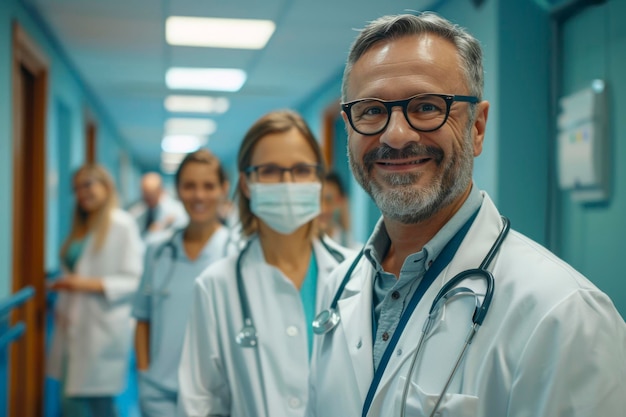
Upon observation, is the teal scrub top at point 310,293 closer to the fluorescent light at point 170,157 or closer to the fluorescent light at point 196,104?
the fluorescent light at point 196,104

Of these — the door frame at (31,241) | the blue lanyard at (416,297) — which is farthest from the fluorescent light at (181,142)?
the blue lanyard at (416,297)

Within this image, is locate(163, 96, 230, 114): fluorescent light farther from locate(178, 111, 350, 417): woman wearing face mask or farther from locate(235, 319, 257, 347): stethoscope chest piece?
locate(235, 319, 257, 347): stethoscope chest piece

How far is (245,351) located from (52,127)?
341cm

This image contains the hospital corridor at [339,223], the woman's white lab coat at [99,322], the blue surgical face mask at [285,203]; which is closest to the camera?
the hospital corridor at [339,223]

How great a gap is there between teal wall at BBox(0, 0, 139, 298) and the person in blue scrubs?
954 mm

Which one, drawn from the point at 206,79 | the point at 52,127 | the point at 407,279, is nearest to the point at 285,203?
the point at 407,279

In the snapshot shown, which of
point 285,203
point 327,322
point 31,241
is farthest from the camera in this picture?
point 31,241

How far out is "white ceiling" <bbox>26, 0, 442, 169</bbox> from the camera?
345 cm

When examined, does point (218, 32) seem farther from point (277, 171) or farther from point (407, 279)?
point (407, 279)

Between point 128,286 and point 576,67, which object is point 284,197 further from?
point 128,286

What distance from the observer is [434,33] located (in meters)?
1.09

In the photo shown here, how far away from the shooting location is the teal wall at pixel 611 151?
2.07 m

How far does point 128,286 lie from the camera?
334 cm

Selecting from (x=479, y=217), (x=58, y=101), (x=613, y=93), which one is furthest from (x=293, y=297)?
(x=58, y=101)
